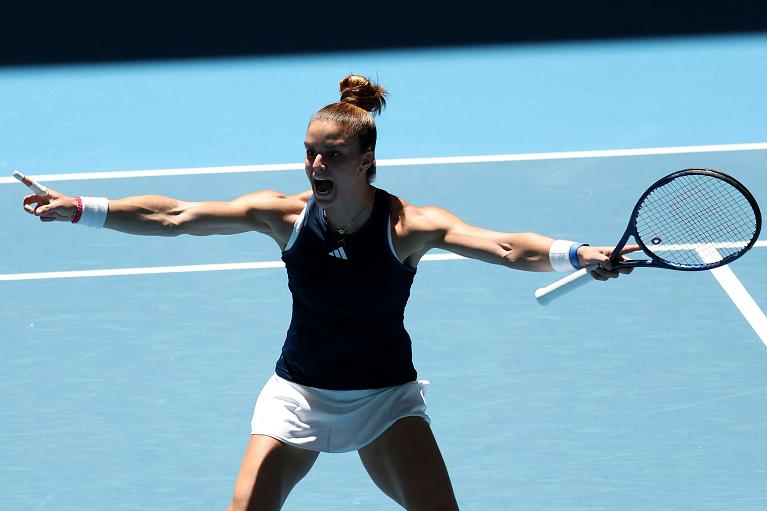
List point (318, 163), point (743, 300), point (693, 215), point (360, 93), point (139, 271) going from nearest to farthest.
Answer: point (318, 163)
point (360, 93)
point (693, 215)
point (743, 300)
point (139, 271)

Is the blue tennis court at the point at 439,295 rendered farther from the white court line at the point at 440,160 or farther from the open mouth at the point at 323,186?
the open mouth at the point at 323,186

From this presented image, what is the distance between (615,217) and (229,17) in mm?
5590

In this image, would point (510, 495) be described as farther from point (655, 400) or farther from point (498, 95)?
point (498, 95)

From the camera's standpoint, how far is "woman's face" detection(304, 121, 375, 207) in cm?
485

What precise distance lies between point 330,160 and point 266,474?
1.15m

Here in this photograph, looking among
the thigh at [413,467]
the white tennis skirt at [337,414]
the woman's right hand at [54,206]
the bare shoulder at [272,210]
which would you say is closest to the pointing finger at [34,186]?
the woman's right hand at [54,206]

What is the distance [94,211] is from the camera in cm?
508

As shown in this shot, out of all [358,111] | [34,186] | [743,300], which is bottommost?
[743,300]

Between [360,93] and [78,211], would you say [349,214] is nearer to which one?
[360,93]

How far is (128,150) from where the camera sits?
10.3m

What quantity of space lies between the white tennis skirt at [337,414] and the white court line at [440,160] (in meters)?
5.00

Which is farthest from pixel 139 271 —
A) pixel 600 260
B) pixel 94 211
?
pixel 600 260

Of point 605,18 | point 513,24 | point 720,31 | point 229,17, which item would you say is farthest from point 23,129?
point 720,31

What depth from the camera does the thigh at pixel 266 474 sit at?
4793 millimetres
